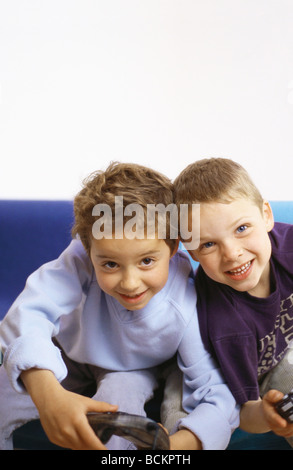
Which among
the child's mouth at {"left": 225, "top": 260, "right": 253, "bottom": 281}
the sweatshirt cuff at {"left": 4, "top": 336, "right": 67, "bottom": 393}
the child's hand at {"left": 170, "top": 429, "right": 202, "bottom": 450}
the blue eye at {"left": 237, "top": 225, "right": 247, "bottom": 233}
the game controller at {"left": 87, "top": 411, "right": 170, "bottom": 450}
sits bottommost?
the child's hand at {"left": 170, "top": 429, "right": 202, "bottom": 450}

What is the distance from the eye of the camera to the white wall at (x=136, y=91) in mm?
1248

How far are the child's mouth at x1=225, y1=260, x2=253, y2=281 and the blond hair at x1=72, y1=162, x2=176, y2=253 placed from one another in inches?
3.7

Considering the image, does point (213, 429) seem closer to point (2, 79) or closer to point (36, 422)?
point (36, 422)

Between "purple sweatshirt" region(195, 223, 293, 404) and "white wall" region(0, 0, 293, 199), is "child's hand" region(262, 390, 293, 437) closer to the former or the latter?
"purple sweatshirt" region(195, 223, 293, 404)

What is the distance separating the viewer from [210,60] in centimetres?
126

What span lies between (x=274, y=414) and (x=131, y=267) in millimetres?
276

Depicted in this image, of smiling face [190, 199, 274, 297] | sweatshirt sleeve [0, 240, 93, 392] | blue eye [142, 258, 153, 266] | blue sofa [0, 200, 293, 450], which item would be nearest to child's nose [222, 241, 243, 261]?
smiling face [190, 199, 274, 297]

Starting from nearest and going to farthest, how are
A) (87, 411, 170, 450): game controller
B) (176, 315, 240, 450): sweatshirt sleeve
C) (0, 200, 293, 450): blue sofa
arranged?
(87, 411, 170, 450): game controller < (176, 315, 240, 450): sweatshirt sleeve < (0, 200, 293, 450): blue sofa

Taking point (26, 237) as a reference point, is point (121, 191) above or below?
above

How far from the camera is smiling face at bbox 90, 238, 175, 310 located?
64 centimetres

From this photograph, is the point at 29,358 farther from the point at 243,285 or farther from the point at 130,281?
the point at 243,285

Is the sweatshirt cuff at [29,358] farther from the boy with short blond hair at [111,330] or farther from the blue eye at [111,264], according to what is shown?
the blue eye at [111,264]

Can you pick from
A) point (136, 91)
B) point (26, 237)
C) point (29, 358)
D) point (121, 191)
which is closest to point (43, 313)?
point (29, 358)

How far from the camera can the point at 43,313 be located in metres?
0.72
